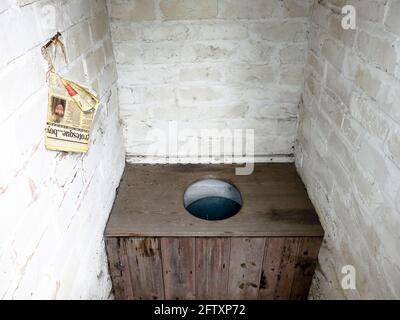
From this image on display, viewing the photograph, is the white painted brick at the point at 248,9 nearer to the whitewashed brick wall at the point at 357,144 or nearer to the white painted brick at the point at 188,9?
the white painted brick at the point at 188,9

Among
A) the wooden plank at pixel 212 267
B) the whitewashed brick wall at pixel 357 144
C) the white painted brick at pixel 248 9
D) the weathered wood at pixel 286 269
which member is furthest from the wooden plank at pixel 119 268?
the white painted brick at pixel 248 9

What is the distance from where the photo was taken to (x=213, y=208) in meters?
1.91

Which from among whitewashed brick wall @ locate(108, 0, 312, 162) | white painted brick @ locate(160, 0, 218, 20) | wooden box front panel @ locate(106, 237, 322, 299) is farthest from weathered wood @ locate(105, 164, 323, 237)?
white painted brick @ locate(160, 0, 218, 20)

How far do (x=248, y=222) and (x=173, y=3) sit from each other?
111 centimetres

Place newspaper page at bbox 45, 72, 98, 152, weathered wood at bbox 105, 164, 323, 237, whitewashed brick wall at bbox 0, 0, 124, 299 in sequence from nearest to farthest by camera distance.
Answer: whitewashed brick wall at bbox 0, 0, 124, 299 → newspaper page at bbox 45, 72, 98, 152 → weathered wood at bbox 105, 164, 323, 237

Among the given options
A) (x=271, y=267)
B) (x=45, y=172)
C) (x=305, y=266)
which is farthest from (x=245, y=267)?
(x=45, y=172)

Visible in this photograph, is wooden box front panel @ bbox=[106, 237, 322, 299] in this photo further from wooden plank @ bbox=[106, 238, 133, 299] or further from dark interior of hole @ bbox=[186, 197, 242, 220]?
dark interior of hole @ bbox=[186, 197, 242, 220]

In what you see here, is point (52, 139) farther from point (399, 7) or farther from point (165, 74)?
point (399, 7)

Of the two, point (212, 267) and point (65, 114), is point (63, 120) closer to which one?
point (65, 114)

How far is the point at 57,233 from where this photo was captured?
957 mm

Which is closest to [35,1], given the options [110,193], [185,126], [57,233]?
[57,233]

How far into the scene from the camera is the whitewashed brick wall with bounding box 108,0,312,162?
1.49 m

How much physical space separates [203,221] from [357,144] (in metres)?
0.75

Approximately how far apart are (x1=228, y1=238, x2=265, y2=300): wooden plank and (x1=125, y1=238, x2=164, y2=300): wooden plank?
1.18 ft
